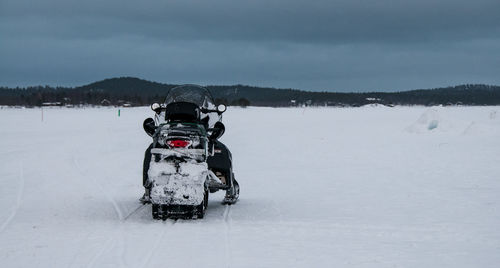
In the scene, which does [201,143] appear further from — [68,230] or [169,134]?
[68,230]

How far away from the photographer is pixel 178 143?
8.00m

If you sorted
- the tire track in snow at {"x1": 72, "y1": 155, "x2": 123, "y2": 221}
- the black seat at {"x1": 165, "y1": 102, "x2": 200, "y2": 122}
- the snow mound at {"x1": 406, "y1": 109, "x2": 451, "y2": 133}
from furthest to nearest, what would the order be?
1. the snow mound at {"x1": 406, "y1": 109, "x2": 451, "y2": 133}
2. the tire track in snow at {"x1": 72, "y1": 155, "x2": 123, "y2": 221}
3. the black seat at {"x1": 165, "y1": 102, "x2": 200, "y2": 122}

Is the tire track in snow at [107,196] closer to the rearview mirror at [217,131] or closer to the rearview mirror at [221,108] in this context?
the rearview mirror at [217,131]

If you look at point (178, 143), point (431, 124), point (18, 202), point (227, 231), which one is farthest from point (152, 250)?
point (431, 124)

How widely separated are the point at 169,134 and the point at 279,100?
18266 centimetres

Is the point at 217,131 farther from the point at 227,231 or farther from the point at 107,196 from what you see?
the point at 107,196

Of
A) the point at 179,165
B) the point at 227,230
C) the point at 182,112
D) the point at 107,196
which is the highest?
the point at 182,112

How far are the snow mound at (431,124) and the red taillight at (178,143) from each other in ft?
79.8

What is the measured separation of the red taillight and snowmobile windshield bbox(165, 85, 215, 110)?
1.50 meters

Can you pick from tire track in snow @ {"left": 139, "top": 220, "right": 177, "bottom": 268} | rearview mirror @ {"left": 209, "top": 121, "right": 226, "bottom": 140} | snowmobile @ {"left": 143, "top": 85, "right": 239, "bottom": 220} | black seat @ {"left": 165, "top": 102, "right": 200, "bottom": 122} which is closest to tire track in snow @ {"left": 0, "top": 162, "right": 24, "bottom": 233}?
snowmobile @ {"left": 143, "top": 85, "right": 239, "bottom": 220}

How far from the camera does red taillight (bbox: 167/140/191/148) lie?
26.2 ft

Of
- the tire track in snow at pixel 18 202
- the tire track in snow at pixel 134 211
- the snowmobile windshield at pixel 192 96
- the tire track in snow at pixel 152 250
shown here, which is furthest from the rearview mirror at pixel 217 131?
the tire track in snow at pixel 18 202

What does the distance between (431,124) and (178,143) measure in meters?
24.9

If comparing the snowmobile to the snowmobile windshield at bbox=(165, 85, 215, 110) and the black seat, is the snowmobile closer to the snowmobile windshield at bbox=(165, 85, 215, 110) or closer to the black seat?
the black seat
